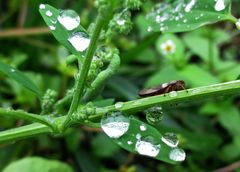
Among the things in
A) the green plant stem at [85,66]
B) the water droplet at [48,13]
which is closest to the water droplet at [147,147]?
the green plant stem at [85,66]

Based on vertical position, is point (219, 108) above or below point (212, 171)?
above

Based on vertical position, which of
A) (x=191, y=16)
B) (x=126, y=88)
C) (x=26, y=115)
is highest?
(x=126, y=88)

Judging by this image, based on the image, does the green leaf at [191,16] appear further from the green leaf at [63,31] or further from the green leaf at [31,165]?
the green leaf at [31,165]

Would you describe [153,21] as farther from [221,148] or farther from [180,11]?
[221,148]

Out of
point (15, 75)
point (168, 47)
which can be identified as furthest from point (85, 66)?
point (168, 47)

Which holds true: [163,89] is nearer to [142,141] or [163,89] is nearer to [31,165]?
[142,141]

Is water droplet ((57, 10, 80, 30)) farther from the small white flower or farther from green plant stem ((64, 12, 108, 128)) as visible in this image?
the small white flower

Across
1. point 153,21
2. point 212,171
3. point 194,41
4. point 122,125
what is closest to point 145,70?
point 194,41
